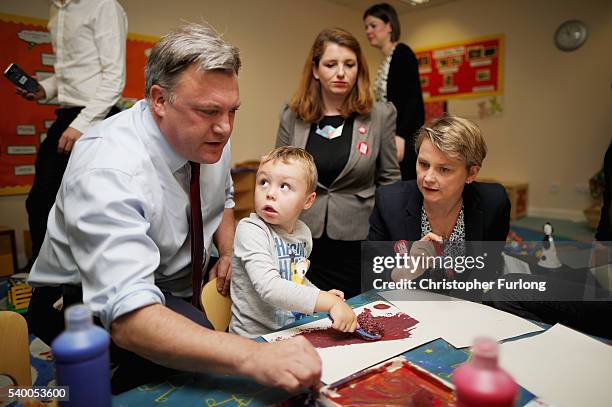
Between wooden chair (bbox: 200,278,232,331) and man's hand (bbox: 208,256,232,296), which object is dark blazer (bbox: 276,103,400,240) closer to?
man's hand (bbox: 208,256,232,296)

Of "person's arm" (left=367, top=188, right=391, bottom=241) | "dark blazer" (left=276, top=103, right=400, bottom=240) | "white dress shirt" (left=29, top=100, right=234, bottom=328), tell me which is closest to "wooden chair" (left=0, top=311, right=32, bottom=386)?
"white dress shirt" (left=29, top=100, right=234, bottom=328)

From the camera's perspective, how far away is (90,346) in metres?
0.52

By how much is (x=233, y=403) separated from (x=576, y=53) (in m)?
6.14

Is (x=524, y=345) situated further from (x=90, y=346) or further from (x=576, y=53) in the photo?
(x=576, y=53)

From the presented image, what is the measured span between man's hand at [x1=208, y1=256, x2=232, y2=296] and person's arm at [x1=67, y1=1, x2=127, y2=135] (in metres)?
1.19

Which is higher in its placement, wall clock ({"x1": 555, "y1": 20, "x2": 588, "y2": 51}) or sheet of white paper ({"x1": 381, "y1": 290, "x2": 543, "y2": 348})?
wall clock ({"x1": 555, "y1": 20, "x2": 588, "y2": 51})

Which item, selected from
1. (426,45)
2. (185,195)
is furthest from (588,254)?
(426,45)

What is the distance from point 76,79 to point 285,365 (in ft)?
7.03

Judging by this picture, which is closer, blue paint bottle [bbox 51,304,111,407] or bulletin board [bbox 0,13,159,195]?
blue paint bottle [bbox 51,304,111,407]

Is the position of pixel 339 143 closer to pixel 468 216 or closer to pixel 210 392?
pixel 468 216

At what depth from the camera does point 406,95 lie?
8.95 ft

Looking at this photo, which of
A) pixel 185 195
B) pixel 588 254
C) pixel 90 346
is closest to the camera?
pixel 90 346

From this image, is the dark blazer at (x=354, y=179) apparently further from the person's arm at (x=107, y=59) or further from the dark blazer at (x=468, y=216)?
the person's arm at (x=107, y=59)

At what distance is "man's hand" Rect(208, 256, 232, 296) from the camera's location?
53.3 inches
